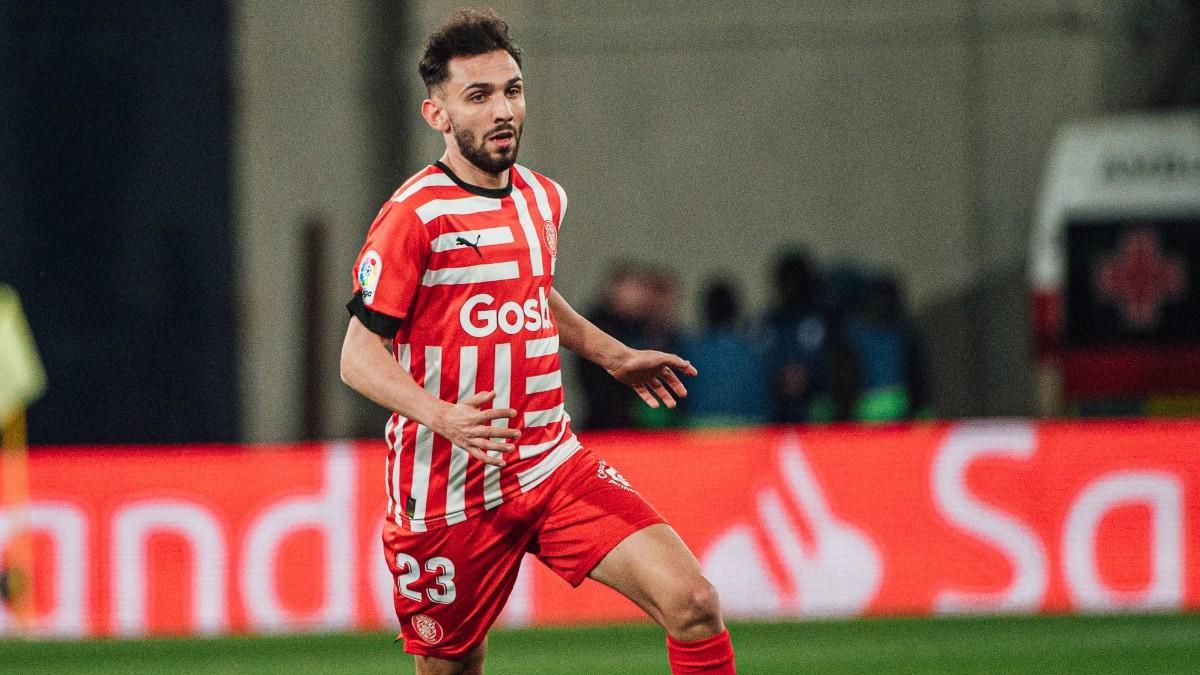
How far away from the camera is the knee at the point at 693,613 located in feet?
15.3

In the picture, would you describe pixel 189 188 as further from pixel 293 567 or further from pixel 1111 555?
pixel 1111 555

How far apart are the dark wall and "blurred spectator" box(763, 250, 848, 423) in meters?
6.33

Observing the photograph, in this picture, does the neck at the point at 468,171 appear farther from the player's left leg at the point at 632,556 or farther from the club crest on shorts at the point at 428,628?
the club crest on shorts at the point at 428,628

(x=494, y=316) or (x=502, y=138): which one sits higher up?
(x=502, y=138)

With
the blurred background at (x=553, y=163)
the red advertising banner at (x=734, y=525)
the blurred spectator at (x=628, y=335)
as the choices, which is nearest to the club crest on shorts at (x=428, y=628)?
the red advertising banner at (x=734, y=525)

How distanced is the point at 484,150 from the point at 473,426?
81 centimetres

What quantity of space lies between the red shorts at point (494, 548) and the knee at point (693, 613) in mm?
248

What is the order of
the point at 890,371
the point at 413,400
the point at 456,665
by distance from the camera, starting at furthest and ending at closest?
the point at 890,371 → the point at 456,665 → the point at 413,400

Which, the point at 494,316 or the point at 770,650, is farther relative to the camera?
the point at 770,650

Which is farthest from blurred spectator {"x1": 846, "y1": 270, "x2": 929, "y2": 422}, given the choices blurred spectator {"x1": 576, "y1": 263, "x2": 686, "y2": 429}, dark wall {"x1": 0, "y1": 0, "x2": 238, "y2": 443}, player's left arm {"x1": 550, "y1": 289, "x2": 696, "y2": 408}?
dark wall {"x1": 0, "y1": 0, "x2": 238, "y2": 443}

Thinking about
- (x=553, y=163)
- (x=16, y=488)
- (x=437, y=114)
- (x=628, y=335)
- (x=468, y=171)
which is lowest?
(x=16, y=488)

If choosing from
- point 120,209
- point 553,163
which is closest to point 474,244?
point 553,163

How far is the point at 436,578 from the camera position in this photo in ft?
16.1

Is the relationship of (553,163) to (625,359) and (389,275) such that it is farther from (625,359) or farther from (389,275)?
(389,275)
